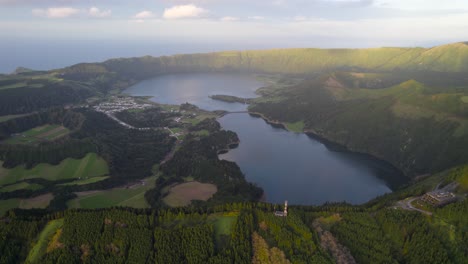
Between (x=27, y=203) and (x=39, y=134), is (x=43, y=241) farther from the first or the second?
(x=39, y=134)

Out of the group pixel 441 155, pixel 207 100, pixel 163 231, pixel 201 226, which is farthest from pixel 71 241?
pixel 207 100

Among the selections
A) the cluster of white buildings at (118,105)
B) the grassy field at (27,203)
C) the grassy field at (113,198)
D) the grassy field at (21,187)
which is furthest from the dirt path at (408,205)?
the cluster of white buildings at (118,105)

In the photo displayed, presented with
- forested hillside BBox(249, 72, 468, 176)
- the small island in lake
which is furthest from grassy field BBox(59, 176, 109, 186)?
the small island in lake

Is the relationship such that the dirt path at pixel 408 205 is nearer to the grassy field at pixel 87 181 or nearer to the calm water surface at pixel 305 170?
the calm water surface at pixel 305 170

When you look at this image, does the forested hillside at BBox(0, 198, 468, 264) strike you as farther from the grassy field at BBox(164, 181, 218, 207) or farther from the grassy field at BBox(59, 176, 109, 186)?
the grassy field at BBox(59, 176, 109, 186)

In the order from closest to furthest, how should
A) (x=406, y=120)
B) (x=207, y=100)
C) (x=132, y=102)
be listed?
(x=406, y=120), (x=132, y=102), (x=207, y=100)

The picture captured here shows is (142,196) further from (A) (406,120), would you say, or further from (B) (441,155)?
(A) (406,120)

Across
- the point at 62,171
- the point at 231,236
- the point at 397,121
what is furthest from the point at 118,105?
the point at 231,236
